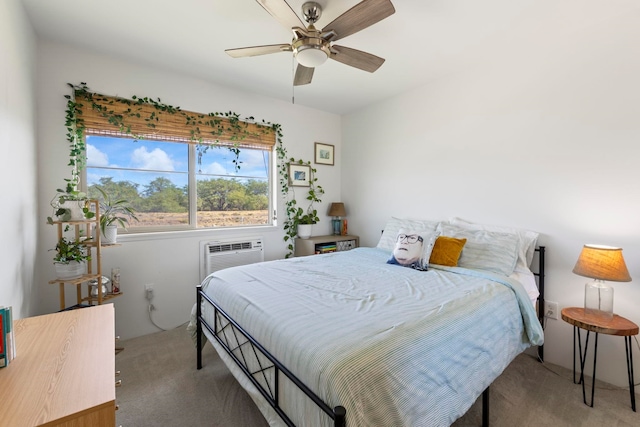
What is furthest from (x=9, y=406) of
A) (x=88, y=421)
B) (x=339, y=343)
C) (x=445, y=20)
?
(x=445, y=20)

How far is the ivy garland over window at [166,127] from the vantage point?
8.07 ft

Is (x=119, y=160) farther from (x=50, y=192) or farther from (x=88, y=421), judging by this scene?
(x=88, y=421)

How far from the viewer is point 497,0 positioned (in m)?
1.81

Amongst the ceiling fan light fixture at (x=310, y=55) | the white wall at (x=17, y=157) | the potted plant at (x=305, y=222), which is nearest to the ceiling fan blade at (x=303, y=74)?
the ceiling fan light fixture at (x=310, y=55)

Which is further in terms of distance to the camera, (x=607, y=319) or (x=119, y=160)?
(x=119, y=160)

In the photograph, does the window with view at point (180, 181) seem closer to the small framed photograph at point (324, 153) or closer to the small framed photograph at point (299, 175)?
the small framed photograph at point (299, 175)

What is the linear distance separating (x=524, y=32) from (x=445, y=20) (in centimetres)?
67

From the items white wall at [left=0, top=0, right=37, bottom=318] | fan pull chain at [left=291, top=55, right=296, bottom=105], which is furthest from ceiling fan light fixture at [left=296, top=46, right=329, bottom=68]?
white wall at [left=0, top=0, right=37, bottom=318]

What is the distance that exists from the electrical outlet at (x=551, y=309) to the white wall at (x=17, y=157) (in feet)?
12.1

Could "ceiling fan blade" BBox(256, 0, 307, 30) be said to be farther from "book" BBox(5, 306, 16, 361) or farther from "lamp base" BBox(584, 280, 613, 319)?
"lamp base" BBox(584, 280, 613, 319)

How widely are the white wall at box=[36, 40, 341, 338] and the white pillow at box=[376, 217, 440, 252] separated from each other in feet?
4.51

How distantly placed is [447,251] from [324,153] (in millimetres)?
2309

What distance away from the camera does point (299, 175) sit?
385cm

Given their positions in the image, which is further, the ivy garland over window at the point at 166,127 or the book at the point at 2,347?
the ivy garland over window at the point at 166,127
